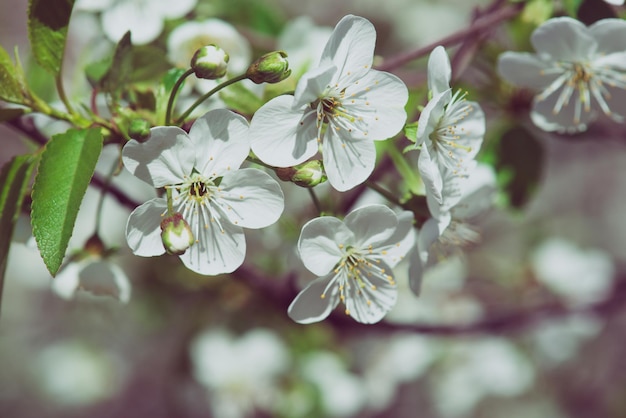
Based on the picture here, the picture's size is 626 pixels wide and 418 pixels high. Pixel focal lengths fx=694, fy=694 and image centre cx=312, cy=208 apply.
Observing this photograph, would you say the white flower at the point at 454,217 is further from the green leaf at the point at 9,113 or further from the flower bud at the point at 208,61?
the green leaf at the point at 9,113

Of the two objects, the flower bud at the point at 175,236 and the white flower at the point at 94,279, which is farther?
the white flower at the point at 94,279

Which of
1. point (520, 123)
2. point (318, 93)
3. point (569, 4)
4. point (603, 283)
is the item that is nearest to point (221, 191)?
point (318, 93)

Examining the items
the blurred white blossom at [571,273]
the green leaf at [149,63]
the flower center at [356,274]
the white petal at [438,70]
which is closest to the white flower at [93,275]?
the green leaf at [149,63]

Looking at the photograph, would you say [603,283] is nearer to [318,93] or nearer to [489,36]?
[489,36]

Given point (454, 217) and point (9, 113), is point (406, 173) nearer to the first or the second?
point (454, 217)

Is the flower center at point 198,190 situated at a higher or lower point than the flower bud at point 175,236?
lower

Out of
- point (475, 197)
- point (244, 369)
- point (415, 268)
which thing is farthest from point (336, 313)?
point (415, 268)
